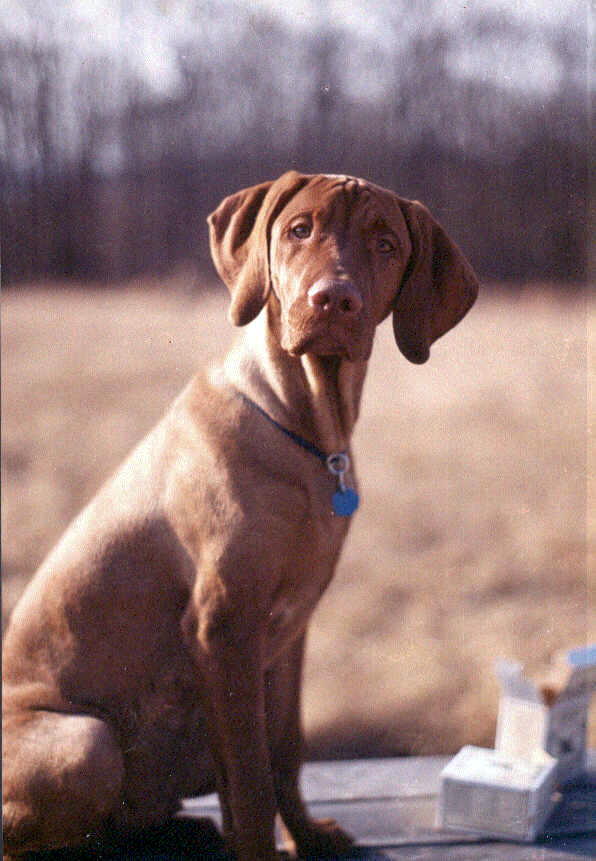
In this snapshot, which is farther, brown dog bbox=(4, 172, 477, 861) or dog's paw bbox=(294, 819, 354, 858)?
dog's paw bbox=(294, 819, 354, 858)

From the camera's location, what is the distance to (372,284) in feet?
4.89

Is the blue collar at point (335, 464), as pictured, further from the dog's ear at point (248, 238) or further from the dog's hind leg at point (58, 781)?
the dog's hind leg at point (58, 781)

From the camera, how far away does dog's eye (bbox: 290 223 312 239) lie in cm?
149

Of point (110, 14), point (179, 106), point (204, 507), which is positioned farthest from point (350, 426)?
point (110, 14)

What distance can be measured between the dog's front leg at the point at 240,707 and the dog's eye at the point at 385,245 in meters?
0.57

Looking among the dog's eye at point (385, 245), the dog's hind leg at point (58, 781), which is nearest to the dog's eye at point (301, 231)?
the dog's eye at point (385, 245)

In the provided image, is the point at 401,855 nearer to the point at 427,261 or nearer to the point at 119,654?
the point at 119,654

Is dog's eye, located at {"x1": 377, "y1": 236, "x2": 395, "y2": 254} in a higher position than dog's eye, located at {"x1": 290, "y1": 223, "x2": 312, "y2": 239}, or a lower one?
lower

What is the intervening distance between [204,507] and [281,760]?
0.55 m

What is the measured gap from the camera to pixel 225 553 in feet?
5.16

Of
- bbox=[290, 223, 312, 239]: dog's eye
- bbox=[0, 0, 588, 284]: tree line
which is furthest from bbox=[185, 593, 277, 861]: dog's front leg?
bbox=[0, 0, 588, 284]: tree line

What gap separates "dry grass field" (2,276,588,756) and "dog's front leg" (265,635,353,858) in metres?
0.80

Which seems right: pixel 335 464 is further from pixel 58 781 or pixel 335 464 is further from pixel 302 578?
pixel 58 781

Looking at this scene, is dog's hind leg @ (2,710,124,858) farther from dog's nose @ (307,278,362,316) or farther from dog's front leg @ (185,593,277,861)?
dog's nose @ (307,278,362,316)
